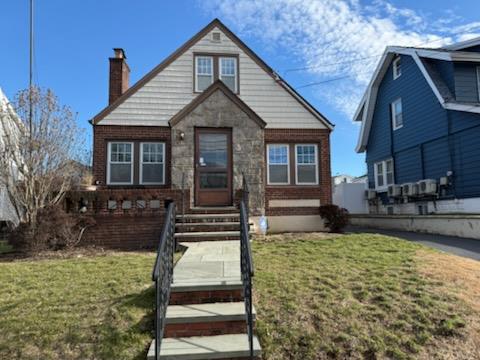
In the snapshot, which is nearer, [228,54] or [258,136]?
[258,136]

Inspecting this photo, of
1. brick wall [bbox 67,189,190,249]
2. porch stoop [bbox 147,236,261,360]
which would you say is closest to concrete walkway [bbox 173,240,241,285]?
porch stoop [bbox 147,236,261,360]

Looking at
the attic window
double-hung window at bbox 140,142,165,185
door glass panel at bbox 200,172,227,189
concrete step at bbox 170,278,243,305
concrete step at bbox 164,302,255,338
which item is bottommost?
concrete step at bbox 164,302,255,338

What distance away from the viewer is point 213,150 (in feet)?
36.1

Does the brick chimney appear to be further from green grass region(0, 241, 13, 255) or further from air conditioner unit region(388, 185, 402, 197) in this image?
air conditioner unit region(388, 185, 402, 197)

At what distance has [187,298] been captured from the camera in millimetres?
4750

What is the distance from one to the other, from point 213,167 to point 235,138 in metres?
1.11

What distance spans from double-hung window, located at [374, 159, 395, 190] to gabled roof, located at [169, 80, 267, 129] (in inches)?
378

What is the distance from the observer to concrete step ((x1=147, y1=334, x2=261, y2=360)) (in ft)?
12.3

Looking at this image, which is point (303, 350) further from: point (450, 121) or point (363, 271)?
point (450, 121)

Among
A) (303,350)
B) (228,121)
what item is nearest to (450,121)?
(228,121)

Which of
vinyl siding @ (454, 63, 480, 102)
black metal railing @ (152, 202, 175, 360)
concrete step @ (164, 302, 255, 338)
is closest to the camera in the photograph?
black metal railing @ (152, 202, 175, 360)

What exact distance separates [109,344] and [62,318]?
86 cm

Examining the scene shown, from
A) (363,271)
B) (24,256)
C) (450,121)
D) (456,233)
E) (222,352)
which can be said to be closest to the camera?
→ (222,352)

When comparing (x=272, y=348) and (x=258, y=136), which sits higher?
(x=258, y=136)
